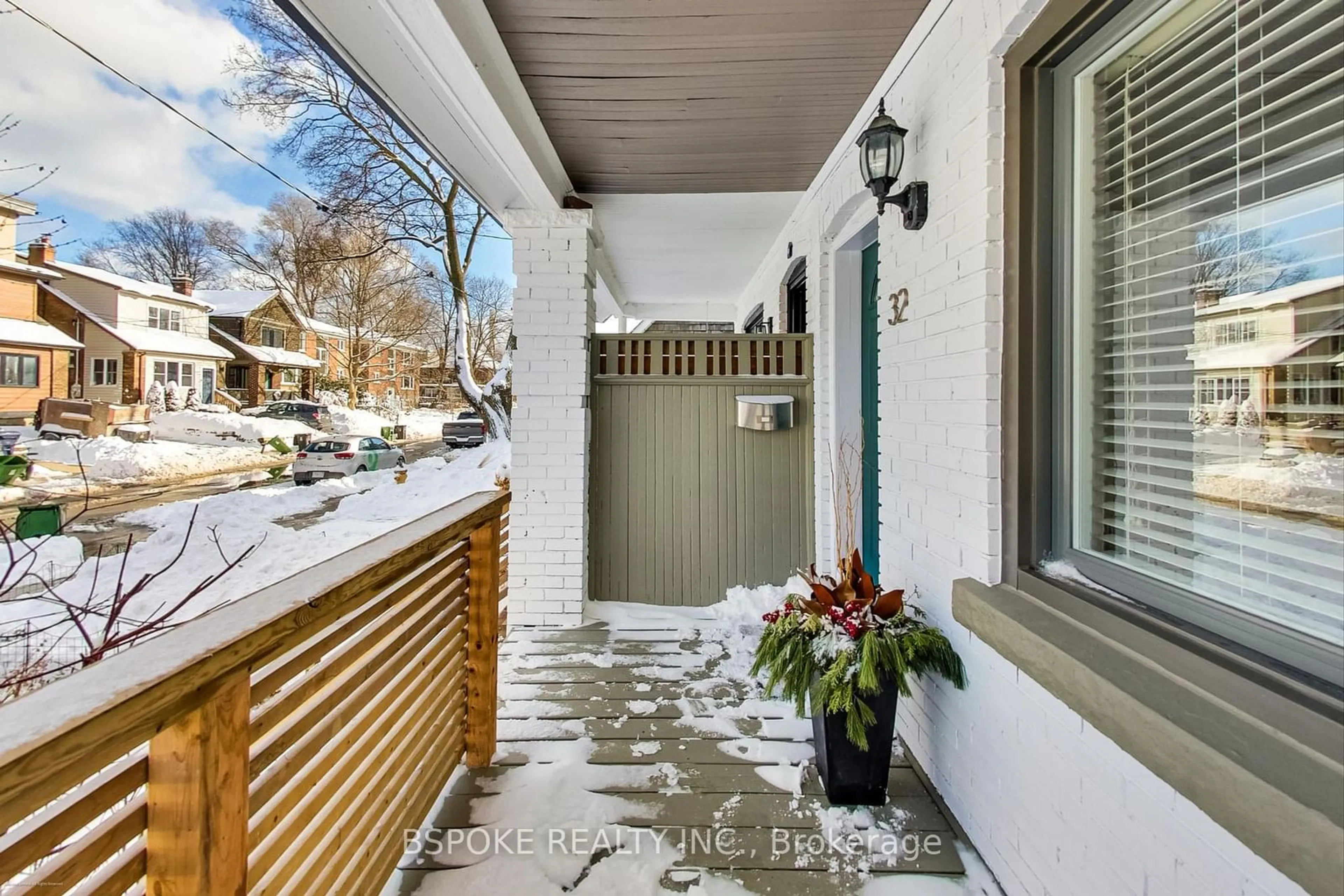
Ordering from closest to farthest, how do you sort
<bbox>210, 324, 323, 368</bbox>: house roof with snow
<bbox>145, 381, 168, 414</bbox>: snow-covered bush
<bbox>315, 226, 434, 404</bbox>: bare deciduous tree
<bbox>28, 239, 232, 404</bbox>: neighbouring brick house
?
1. <bbox>28, 239, 232, 404</bbox>: neighbouring brick house
2. <bbox>145, 381, 168, 414</bbox>: snow-covered bush
3. <bbox>315, 226, 434, 404</bbox>: bare deciduous tree
4. <bbox>210, 324, 323, 368</bbox>: house roof with snow

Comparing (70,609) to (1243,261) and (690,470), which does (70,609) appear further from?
(1243,261)

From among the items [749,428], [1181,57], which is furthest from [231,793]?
[749,428]

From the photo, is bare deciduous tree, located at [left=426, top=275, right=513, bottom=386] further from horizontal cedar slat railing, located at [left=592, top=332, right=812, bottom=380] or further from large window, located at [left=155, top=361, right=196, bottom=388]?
horizontal cedar slat railing, located at [left=592, top=332, right=812, bottom=380]

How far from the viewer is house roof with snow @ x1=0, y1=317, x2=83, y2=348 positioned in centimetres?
323

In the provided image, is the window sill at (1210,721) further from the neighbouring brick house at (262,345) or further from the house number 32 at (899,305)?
the neighbouring brick house at (262,345)

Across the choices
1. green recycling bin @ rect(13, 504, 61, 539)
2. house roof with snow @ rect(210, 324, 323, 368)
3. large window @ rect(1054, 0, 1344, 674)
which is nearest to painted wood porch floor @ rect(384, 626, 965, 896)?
large window @ rect(1054, 0, 1344, 674)

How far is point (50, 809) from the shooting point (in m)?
0.62

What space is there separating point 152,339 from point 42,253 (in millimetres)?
3046

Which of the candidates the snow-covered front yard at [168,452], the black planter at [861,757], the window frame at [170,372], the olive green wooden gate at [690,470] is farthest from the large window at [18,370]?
the black planter at [861,757]

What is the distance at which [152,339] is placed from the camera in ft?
19.3

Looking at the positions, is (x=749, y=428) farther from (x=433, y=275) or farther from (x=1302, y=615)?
(x=433, y=275)

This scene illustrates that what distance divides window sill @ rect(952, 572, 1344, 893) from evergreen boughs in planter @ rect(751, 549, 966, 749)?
0.42m

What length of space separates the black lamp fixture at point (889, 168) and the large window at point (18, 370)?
4734 millimetres

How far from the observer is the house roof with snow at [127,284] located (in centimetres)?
381
